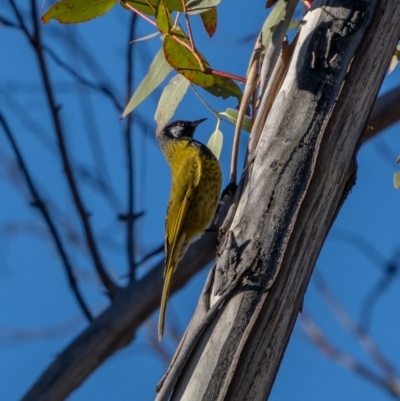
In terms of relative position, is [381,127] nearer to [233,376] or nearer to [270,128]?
[270,128]

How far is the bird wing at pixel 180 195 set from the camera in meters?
2.58

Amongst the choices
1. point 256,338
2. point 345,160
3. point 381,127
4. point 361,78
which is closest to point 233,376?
point 256,338

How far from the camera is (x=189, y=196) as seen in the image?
2758 millimetres

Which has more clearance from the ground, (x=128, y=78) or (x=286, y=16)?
(x=128, y=78)

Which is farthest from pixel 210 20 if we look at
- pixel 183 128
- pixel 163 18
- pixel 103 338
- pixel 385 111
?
pixel 183 128

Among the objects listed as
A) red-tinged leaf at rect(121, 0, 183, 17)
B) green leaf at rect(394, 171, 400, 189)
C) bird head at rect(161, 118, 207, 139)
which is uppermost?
bird head at rect(161, 118, 207, 139)

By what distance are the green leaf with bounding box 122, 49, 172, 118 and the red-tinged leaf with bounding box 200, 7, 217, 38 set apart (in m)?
0.15

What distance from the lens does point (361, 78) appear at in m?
1.48

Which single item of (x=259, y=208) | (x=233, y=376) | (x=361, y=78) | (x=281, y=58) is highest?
(x=281, y=58)

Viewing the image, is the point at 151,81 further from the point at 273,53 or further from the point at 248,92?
the point at 273,53

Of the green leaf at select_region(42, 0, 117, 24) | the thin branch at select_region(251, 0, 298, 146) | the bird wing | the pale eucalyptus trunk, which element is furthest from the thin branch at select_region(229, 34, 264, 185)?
the bird wing

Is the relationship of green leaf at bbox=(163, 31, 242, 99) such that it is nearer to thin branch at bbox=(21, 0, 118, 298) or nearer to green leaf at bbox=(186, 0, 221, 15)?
green leaf at bbox=(186, 0, 221, 15)

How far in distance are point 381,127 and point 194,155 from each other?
0.83 m

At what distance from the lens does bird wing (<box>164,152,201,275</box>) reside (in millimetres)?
A: 2575
